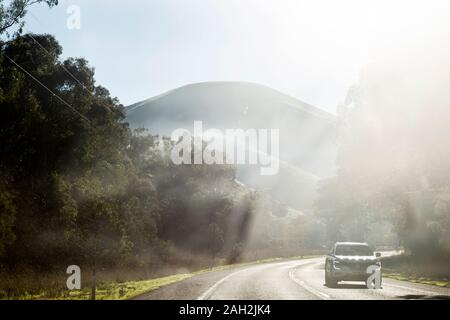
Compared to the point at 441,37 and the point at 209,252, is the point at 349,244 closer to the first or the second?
the point at 441,37

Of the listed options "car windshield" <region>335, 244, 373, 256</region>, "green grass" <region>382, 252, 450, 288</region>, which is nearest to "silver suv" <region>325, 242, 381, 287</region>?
"car windshield" <region>335, 244, 373, 256</region>

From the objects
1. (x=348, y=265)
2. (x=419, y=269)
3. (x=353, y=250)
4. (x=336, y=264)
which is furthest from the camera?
(x=419, y=269)

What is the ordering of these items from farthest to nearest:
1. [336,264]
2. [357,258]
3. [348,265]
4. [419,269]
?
[419,269]
[357,258]
[336,264]
[348,265]

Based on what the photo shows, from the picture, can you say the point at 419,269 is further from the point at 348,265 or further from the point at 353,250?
the point at 348,265

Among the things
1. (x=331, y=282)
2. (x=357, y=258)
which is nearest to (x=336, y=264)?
(x=331, y=282)

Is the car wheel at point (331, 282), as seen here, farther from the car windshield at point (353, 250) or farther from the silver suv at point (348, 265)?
the car windshield at point (353, 250)

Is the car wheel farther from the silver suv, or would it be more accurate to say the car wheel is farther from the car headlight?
the car headlight

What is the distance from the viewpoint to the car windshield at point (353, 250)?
25.6m

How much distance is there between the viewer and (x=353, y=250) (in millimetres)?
25859

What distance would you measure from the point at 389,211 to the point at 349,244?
29631 millimetres

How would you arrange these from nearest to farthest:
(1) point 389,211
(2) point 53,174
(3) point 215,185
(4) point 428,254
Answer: (2) point 53,174 < (4) point 428,254 < (1) point 389,211 < (3) point 215,185
